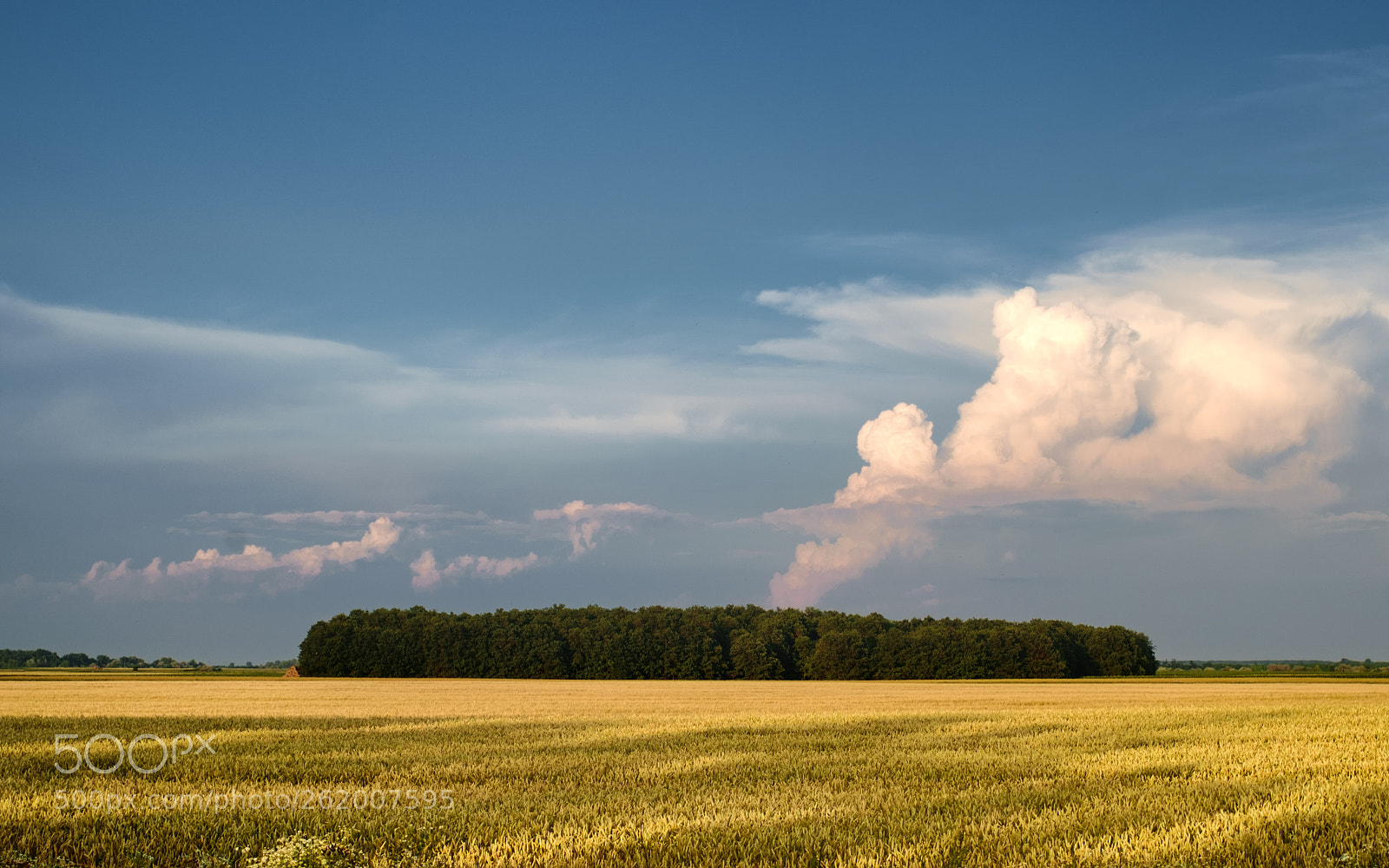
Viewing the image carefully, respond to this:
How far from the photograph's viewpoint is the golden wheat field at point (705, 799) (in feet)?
29.5

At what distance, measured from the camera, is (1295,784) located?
501 inches

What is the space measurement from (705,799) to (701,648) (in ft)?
371

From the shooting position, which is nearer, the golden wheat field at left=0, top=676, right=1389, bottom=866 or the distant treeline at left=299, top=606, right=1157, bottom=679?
the golden wheat field at left=0, top=676, right=1389, bottom=866

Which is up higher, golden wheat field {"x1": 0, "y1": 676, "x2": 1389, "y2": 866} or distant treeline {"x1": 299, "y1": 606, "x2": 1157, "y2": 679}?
golden wheat field {"x1": 0, "y1": 676, "x2": 1389, "y2": 866}

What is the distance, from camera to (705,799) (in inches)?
451

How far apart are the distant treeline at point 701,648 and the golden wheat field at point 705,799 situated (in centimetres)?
9925

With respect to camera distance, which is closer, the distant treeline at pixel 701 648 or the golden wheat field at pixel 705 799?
the golden wheat field at pixel 705 799

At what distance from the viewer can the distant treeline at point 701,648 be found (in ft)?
383

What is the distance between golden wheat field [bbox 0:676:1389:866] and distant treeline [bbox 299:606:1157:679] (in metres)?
99.3

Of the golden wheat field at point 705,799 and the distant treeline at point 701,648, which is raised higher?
the golden wheat field at point 705,799

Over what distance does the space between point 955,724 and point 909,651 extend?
327 ft

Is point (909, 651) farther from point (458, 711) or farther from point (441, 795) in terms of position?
point (441, 795)

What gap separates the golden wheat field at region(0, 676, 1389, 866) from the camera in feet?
29.5

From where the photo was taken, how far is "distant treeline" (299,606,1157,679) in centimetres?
11675
